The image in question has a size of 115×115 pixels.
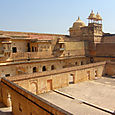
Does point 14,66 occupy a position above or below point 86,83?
above

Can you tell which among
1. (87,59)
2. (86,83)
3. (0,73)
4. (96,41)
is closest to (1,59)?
(0,73)

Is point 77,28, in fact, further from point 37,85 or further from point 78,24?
point 37,85

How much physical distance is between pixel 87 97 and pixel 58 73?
5088mm

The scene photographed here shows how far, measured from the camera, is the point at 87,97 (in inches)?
676

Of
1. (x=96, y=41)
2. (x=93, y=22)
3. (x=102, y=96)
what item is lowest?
(x=102, y=96)

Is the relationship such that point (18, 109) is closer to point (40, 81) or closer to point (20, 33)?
point (40, 81)

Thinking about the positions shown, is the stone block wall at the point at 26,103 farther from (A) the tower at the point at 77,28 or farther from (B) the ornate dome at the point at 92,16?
(B) the ornate dome at the point at 92,16

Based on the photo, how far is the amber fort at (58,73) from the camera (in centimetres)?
1305

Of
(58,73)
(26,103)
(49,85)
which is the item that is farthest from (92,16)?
(26,103)

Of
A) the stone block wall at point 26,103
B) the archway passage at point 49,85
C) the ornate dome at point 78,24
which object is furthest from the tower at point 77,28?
the stone block wall at point 26,103

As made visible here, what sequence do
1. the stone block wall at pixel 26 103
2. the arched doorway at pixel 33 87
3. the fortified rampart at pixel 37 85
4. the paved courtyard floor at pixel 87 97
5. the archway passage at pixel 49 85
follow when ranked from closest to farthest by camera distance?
1. the stone block wall at pixel 26 103
2. the fortified rampart at pixel 37 85
3. the paved courtyard floor at pixel 87 97
4. the arched doorway at pixel 33 87
5. the archway passage at pixel 49 85

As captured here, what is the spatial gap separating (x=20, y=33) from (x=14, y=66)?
6681 millimetres

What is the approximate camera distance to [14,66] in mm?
21844

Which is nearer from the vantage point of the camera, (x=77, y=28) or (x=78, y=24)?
(x=77, y=28)
